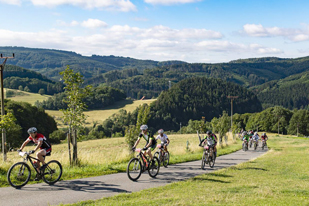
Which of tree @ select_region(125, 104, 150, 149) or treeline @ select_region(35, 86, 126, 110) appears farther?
treeline @ select_region(35, 86, 126, 110)

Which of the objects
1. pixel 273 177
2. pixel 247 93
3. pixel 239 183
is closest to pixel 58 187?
pixel 239 183

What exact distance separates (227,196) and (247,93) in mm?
195435

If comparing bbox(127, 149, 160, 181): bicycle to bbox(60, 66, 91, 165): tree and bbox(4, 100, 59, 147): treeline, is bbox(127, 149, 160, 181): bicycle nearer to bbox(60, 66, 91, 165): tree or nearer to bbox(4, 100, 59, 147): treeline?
bbox(60, 66, 91, 165): tree

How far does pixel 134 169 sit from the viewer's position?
10648mm

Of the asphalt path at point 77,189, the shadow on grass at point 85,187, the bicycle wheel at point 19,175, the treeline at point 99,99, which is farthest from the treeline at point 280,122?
the bicycle wheel at point 19,175

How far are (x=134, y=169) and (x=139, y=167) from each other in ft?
0.78

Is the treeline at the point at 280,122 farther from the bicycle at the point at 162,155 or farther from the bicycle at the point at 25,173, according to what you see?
the bicycle at the point at 25,173

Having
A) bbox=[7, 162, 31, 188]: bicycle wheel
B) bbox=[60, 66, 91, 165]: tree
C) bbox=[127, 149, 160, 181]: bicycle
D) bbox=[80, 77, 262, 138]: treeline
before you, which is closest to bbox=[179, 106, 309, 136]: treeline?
bbox=[80, 77, 262, 138]: treeline

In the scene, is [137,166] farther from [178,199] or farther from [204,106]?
[204,106]

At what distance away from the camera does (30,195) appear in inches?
322

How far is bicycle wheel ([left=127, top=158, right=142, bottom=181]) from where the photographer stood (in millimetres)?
10469

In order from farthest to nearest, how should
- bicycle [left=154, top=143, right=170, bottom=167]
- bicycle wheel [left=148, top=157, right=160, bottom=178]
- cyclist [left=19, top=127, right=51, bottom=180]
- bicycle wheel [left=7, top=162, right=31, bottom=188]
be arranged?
bicycle [left=154, top=143, right=170, bottom=167], bicycle wheel [left=148, top=157, right=160, bottom=178], cyclist [left=19, top=127, right=51, bottom=180], bicycle wheel [left=7, top=162, right=31, bottom=188]

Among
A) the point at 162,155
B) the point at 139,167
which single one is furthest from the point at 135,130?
the point at 139,167

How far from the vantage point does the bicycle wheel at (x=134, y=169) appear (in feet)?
34.3
